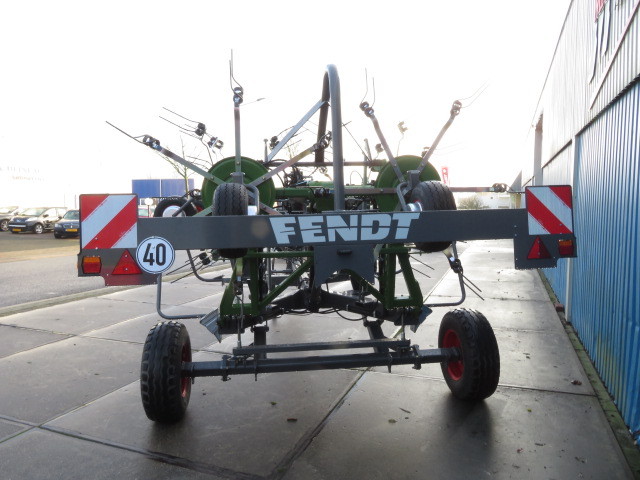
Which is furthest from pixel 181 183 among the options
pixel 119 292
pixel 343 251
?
pixel 343 251

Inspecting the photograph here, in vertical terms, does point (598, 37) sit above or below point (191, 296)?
above

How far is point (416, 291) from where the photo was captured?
3.49 meters

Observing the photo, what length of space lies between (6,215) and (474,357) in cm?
3453

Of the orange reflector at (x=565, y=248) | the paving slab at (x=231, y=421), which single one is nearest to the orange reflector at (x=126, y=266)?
the paving slab at (x=231, y=421)

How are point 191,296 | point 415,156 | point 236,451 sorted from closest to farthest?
point 236,451 → point 415,156 → point 191,296

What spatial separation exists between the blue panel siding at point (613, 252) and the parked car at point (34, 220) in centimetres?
3025

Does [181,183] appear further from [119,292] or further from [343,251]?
[343,251]

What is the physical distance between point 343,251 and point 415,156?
1.56 metres

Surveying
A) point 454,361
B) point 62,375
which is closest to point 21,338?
point 62,375

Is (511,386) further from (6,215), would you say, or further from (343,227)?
(6,215)

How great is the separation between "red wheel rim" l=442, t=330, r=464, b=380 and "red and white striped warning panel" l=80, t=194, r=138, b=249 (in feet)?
8.37

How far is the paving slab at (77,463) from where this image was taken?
9.07ft

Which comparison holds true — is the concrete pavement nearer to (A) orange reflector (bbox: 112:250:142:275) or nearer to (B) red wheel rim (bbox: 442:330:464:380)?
(B) red wheel rim (bbox: 442:330:464:380)

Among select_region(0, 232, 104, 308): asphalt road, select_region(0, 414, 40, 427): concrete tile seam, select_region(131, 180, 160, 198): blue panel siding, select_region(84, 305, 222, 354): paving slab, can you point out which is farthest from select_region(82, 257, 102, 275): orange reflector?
select_region(131, 180, 160, 198): blue panel siding
